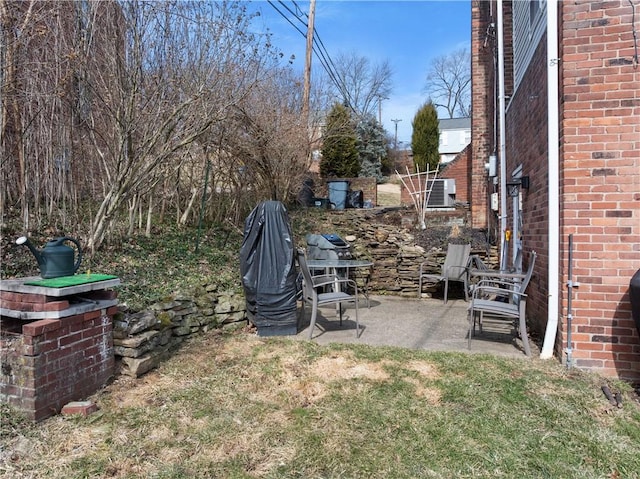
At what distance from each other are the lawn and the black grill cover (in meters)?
0.86

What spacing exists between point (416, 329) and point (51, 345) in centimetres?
368

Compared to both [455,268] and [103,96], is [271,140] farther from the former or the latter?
[455,268]

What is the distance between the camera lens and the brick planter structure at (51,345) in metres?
2.56

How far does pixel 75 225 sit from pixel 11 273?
1.37m

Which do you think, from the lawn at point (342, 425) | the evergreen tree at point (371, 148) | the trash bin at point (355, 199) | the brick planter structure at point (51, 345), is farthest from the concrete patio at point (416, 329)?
the evergreen tree at point (371, 148)

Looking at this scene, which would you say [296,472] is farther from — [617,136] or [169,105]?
[169,105]

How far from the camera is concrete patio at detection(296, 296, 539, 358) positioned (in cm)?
419

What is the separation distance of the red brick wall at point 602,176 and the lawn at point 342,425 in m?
0.36

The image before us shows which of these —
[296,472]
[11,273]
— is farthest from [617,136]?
[11,273]

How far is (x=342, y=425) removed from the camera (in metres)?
2.62

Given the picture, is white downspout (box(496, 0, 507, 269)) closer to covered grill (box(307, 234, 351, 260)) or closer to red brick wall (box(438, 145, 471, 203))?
covered grill (box(307, 234, 351, 260))

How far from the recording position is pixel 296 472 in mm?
2168

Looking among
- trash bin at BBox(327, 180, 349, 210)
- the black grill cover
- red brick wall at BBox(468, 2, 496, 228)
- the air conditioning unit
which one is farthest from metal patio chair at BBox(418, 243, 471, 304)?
trash bin at BBox(327, 180, 349, 210)

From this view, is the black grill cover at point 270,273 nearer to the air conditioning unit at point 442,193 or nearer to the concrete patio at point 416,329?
the concrete patio at point 416,329
